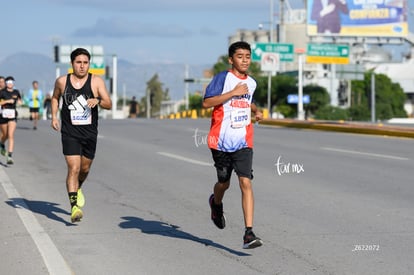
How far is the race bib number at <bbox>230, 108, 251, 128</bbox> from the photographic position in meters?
8.20

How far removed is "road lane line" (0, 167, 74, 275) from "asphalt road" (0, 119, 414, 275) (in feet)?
0.03

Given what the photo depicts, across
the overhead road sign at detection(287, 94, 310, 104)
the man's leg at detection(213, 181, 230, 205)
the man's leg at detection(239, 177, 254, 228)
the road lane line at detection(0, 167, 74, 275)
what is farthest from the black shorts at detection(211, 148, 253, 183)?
the overhead road sign at detection(287, 94, 310, 104)

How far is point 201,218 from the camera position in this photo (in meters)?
10.3

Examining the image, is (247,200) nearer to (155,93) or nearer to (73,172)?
(73,172)

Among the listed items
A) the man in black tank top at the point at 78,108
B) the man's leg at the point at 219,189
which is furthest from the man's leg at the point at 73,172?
the man's leg at the point at 219,189

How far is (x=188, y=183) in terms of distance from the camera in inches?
552

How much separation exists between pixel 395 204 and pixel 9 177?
21.7ft

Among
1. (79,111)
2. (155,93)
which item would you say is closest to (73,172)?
(79,111)

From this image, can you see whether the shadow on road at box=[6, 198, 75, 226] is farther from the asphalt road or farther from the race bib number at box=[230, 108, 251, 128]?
the race bib number at box=[230, 108, 251, 128]

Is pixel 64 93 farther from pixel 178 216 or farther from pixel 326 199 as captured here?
pixel 326 199

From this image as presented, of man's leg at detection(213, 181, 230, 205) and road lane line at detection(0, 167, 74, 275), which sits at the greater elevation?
man's leg at detection(213, 181, 230, 205)

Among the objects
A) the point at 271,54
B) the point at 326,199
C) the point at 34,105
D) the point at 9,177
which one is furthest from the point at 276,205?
the point at 271,54

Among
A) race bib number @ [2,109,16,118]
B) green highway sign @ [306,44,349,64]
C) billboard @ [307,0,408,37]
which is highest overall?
billboard @ [307,0,408,37]

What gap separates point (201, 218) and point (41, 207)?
2.19 meters
